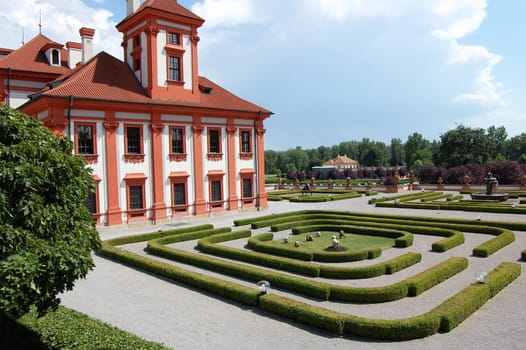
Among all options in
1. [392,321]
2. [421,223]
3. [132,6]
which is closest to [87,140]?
[132,6]

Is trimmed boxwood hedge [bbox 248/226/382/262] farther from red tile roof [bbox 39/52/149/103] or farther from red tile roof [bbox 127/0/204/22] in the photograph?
red tile roof [bbox 127/0/204/22]

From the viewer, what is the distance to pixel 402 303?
10.9 meters

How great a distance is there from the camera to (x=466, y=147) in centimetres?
6838

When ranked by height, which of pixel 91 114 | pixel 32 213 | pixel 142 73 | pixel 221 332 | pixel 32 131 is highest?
pixel 142 73

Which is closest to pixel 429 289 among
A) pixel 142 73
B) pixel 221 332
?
pixel 221 332

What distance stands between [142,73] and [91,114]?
552 cm

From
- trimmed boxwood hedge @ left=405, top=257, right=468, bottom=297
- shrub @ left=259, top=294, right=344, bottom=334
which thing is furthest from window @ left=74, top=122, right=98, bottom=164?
trimmed boxwood hedge @ left=405, top=257, right=468, bottom=297

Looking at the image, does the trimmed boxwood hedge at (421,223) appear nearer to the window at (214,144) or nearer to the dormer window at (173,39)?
the window at (214,144)

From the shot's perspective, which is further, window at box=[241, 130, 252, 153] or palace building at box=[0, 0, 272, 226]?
window at box=[241, 130, 252, 153]

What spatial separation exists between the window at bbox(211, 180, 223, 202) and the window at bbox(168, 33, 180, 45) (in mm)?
10099

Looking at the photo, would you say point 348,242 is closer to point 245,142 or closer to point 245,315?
point 245,315

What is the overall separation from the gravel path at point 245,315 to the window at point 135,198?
10.1 m

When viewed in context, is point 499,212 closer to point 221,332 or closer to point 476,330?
point 476,330

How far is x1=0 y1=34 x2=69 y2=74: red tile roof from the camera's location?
2936 cm
